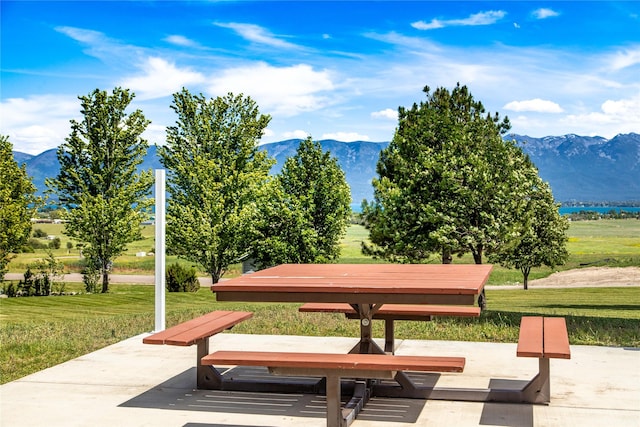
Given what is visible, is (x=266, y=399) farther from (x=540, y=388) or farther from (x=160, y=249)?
(x=160, y=249)

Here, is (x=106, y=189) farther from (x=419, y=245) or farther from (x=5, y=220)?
(x=419, y=245)

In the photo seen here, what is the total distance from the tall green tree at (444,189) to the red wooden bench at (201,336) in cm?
1140

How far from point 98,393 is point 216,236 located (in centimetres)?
2542

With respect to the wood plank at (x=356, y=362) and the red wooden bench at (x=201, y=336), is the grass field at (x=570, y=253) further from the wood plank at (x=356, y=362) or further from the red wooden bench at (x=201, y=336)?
the wood plank at (x=356, y=362)

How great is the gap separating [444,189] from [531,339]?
499 inches

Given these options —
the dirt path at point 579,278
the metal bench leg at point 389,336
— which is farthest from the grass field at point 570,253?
the metal bench leg at point 389,336

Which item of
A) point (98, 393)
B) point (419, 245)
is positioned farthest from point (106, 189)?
point (98, 393)

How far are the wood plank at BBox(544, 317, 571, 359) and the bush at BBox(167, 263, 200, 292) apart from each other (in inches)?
991

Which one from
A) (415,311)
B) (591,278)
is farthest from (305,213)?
(415,311)

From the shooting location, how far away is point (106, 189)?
33.2 m

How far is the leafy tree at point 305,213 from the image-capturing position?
30406mm

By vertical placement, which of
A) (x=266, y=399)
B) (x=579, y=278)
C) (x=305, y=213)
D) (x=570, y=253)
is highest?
(x=305, y=213)

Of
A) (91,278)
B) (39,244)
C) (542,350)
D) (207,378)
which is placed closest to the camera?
(542,350)

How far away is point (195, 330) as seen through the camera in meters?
6.39
